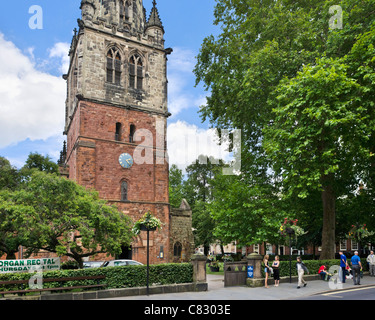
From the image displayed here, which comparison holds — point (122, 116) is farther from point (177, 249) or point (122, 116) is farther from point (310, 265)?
point (310, 265)

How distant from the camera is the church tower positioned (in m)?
30.5

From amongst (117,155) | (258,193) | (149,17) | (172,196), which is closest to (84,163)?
(117,155)

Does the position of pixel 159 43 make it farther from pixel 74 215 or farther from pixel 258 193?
pixel 74 215

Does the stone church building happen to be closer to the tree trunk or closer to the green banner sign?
the green banner sign

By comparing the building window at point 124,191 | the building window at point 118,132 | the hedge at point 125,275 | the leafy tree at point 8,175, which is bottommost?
the hedge at point 125,275

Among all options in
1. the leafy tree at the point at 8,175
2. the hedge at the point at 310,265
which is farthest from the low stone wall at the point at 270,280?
the leafy tree at the point at 8,175

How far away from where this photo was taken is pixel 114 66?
33.2 m

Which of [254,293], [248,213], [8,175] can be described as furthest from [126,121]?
[254,293]

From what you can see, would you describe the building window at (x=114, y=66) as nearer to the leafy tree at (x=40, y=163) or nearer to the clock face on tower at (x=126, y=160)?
the clock face on tower at (x=126, y=160)

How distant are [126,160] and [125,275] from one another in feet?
58.6

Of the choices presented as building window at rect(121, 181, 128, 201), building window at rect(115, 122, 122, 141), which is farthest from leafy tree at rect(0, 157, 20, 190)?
building window at rect(115, 122, 122, 141)

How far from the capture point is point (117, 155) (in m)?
31.5

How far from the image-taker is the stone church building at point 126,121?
3059 cm
